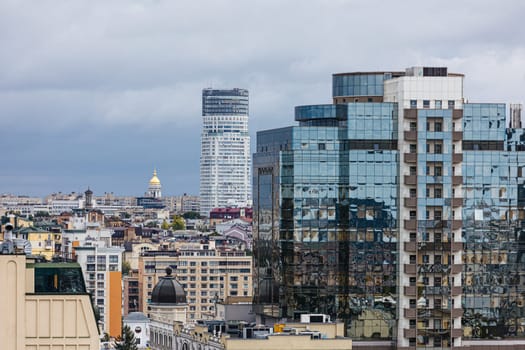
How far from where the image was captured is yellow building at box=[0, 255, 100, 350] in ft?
236

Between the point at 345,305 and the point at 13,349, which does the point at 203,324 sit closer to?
the point at 345,305

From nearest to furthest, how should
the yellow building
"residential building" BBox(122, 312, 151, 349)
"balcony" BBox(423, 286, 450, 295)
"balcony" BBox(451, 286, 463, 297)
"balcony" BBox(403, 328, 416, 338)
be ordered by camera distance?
the yellow building
"balcony" BBox(403, 328, 416, 338)
"balcony" BBox(423, 286, 450, 295)
"balcony" BBox(451, 286, 463, 297)
"residential building" BBox(122, 312, 151, 349)

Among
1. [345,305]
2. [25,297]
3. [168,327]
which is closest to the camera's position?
[25,297]

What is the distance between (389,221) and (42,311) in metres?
55.4

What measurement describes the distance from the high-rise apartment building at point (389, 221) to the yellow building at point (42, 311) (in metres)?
53.3

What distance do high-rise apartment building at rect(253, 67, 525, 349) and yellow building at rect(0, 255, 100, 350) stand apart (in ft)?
175

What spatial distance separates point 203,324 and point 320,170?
50.0 feet

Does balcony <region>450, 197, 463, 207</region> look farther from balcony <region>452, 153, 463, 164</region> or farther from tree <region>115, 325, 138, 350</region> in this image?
tree <region>115, 325, 138, 350</region>

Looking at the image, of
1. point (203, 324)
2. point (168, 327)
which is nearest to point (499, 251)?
point (203, 324)

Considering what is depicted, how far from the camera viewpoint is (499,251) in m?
127

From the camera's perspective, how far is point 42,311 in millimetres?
72188

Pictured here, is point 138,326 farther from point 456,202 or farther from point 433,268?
point 456,202

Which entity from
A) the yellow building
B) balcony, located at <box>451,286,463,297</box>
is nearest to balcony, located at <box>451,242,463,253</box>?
balcony, located at <box>451,286,463,297</box>

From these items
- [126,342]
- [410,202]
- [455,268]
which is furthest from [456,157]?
[126,342]
